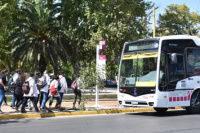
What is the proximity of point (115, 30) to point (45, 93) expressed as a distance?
19278mm

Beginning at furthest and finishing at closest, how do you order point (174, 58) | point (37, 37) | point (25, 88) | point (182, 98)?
point (37, 37), point (182, 98), point (25, 88), point (174, 58)

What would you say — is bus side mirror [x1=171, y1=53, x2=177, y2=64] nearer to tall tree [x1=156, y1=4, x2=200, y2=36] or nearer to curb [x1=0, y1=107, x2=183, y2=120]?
curb [x1=0, y1=107, x2=183, y2=120]

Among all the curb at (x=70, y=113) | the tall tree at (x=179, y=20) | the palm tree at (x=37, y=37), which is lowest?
the curb at (x=70, y=113)

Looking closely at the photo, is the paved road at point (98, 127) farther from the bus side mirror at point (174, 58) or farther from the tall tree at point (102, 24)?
the tall tree at point (102, 24)

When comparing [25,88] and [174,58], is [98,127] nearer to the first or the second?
[25,88]

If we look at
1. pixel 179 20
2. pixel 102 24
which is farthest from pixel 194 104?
pixel 179 20

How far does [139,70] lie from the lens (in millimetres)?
16000

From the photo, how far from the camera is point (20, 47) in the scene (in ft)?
107

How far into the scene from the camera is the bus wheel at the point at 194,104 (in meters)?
16.5

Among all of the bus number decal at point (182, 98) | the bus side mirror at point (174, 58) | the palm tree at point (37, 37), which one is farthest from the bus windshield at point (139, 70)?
the palm tree at point (37, 37)

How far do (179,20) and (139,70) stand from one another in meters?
40.1

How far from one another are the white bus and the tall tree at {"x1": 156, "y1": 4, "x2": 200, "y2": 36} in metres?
34.8

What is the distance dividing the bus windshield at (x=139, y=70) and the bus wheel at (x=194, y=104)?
7.31ft

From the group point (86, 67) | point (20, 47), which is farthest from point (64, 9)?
point (86, 67)
